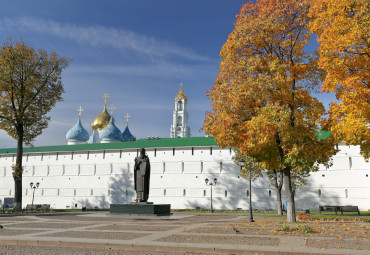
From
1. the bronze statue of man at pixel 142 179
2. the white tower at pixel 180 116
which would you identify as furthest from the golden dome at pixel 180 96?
the bronze statue of man at pixel 142 179

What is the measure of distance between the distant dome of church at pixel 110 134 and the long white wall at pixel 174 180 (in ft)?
37.9

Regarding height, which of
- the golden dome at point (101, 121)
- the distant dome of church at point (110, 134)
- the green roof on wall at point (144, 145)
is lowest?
the green roof on wall at point (144, 145)

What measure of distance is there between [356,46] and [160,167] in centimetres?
2763

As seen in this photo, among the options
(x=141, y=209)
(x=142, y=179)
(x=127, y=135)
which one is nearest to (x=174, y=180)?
(x=142, y=179)

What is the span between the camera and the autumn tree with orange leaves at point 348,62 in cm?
1203

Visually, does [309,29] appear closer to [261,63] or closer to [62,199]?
[261,63]

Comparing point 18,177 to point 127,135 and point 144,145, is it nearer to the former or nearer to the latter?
point 144,145

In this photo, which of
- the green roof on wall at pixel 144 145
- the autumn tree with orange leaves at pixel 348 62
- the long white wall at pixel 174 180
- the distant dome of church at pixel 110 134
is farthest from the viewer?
the distant dome of church at pixel 110 134

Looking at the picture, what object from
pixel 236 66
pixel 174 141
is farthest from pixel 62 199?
pixel 236 66

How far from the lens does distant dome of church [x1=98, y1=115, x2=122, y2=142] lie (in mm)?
52406

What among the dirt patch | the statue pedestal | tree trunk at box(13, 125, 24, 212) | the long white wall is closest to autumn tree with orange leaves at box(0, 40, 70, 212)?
tree trunk at box(13, 125, 24, 212)

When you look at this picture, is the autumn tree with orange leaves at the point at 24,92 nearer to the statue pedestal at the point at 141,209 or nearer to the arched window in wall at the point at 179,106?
the statue pedestal at the point at 141,209

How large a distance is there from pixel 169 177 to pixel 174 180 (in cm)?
70

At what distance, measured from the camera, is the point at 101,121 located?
57844 mm
